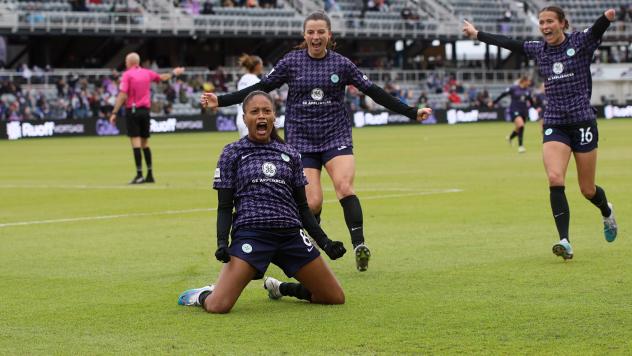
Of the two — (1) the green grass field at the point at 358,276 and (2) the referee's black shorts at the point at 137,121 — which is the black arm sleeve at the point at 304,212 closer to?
(1) the green grass field at the point at 358,276

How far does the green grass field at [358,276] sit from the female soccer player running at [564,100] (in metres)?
0.79

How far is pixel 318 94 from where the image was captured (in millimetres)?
11367

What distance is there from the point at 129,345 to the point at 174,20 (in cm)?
5124

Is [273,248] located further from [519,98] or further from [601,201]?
[519,98]

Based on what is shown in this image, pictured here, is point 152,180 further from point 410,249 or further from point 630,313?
point 630,313

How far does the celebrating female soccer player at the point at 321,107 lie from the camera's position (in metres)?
11.3

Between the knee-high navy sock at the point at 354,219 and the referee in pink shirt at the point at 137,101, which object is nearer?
the knee-high navy sock at the point at 354,219

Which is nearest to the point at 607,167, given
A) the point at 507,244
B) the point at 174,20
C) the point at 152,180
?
the point at 152,180

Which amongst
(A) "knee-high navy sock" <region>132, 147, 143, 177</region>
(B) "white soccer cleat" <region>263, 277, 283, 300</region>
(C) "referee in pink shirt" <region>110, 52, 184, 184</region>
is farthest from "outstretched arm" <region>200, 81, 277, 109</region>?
(A) "knee-high navy sock" <region>132, 147, 143, 177</region>

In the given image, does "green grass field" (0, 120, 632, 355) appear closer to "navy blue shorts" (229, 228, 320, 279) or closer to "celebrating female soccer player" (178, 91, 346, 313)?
"celebrating female soccer player" (178, 91, 346, 313)

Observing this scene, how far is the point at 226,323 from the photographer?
8.40m

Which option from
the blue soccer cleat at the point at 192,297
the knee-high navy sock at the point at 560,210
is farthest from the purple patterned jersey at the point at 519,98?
the blue soccer cleat at the point at 192,297

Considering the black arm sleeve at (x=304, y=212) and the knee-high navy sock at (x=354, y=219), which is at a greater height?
the black arm sleeve at (x=304, y=212)

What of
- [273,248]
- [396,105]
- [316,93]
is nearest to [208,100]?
[316,93]
